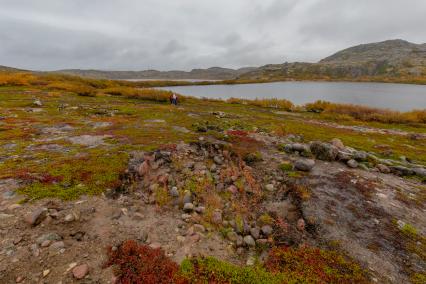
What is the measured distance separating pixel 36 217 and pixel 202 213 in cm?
480

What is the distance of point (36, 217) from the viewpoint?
630 centimetres

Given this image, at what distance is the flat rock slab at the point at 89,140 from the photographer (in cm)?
1410

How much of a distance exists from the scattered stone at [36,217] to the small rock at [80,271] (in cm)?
234

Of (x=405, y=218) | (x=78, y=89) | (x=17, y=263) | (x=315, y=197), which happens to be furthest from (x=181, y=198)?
(x=78, y=89)

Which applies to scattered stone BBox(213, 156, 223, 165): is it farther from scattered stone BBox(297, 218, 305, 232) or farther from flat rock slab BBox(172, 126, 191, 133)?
flat rock slab BBox(172, 126, 191, 133)

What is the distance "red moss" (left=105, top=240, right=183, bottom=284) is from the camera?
4.88 m

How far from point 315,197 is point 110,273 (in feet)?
24.2

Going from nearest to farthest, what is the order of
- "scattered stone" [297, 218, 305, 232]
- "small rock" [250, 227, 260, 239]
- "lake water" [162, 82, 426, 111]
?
→ 1. "small rock" [250, 227, 260, 239]
2. "scattered stone" [297, 218, 305, 232]
3. "lake water" [162, 82, 426, 111]

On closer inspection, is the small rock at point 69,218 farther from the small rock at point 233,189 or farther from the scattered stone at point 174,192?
the small rock at point 233,189

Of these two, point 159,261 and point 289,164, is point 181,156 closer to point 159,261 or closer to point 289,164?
point 289,164

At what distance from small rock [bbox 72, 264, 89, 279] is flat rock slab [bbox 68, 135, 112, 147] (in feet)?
33.0

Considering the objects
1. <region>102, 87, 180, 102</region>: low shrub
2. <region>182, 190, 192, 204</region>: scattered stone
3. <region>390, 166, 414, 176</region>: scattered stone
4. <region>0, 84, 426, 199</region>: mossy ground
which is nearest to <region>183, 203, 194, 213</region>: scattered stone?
<region>182, 190, 192, 204</region>: scattered stone

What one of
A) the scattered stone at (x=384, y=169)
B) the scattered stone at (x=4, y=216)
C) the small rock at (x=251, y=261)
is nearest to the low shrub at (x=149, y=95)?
the scattered stone at (x=384, y=169)

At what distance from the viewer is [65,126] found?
60.7 feet
